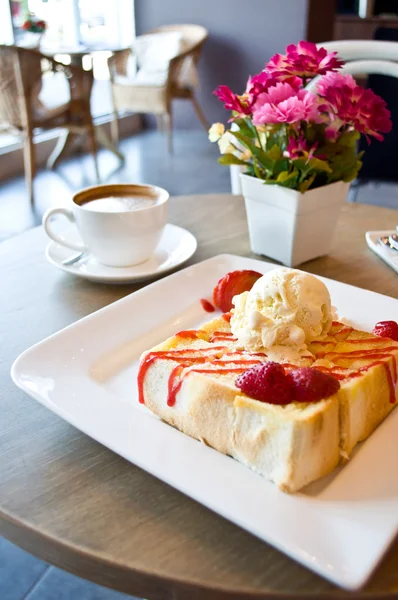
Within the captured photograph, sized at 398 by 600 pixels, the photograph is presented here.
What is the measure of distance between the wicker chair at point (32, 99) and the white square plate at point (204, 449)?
3.39 meters

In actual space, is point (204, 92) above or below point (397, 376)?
below

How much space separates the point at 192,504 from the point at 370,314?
19.4 inches

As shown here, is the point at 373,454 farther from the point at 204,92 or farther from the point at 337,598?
the point at 204,92

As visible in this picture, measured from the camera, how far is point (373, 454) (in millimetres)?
652

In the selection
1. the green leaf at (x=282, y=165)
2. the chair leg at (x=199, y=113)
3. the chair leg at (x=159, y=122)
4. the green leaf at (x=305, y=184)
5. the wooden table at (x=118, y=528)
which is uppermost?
the green leaf at (x=282, y=165)

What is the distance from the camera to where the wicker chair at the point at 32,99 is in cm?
384

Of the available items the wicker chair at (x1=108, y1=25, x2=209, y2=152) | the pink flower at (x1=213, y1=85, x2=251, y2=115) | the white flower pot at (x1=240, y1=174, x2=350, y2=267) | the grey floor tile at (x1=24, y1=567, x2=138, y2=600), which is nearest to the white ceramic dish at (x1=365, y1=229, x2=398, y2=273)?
the white flower pot at (x1=240, y1=174, x2=350, y2=267)

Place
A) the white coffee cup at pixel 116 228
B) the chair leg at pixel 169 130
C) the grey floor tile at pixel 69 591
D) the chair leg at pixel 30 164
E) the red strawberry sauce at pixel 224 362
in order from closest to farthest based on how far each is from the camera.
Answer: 1. the red strawberry sauce at pixel 224 362
2. the white coffee cup at pixel 116 228
3. the grey floor tile at pixel 69 591
4. the chair leg at pixel 30 164
5. the chair leg at pixel 169 130

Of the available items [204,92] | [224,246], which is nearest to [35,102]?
[204,92]

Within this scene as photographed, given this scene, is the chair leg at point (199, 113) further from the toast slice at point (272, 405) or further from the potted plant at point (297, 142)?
the toast slice at point (272, 405)

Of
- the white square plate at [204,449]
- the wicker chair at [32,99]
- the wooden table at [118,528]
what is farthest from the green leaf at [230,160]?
the wicker chair at [32,99]

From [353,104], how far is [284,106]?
0.14 metres

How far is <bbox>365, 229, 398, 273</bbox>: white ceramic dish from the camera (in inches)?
46.1

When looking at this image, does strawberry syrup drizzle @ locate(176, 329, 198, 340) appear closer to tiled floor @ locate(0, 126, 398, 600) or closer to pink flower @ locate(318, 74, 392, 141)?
pink flower @ locate(318, 74, 392, 141)
